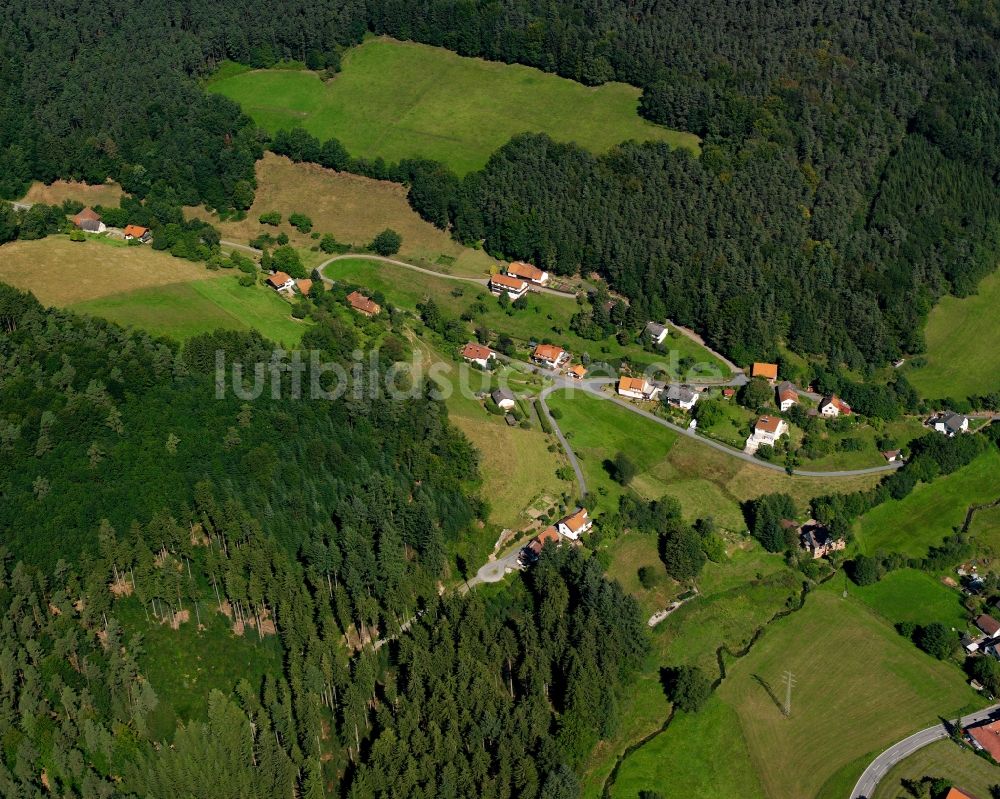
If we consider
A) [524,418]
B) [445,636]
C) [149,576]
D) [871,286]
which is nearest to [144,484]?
[149,576]

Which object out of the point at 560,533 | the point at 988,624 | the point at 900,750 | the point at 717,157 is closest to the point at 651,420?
the point at 560,533

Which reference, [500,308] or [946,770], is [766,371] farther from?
Result: [946,770]

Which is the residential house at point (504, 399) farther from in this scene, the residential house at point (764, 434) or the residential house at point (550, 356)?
the residential house at point (764, 434)

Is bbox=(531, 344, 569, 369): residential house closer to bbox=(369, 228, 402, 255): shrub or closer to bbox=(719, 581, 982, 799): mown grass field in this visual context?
bbox=(369, 228, 402, 255): shrub

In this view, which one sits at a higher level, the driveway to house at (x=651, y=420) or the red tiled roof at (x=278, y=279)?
the driveway to house at (x=651, y=420)

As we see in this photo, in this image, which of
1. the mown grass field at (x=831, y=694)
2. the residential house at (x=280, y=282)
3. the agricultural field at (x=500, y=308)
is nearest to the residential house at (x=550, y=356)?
the agricultural field at (x=500, y=308)

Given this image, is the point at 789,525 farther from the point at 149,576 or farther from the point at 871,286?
the point at 149,576

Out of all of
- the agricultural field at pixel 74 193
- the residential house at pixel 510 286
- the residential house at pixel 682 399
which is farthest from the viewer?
the agricultural field at pixel 74 193
